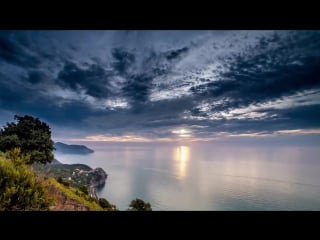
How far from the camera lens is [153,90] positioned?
16250mm

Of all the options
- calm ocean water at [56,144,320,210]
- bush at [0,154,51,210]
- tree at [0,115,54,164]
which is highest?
tree at [0,115,54,164]

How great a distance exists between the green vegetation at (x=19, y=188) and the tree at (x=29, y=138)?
5238 millimetres

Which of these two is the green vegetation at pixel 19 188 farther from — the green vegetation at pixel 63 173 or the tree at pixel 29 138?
the tree at pixel 29 138

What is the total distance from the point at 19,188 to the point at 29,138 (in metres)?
6.02

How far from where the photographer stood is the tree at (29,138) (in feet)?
26.2

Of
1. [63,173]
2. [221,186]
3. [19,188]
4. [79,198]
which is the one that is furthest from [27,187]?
[221,186]

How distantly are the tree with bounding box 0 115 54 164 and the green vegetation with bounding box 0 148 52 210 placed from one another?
17.2ft

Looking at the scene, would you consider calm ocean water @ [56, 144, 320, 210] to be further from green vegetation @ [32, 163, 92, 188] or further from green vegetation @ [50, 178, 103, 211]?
green vegetation @ [50, 178, 103, 211]

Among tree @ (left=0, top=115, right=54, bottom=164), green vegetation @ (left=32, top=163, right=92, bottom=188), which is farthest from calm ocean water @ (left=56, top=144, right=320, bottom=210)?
tree @ (left=0, top=115, right=54, bottom=164)

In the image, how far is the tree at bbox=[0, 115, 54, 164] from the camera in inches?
314
